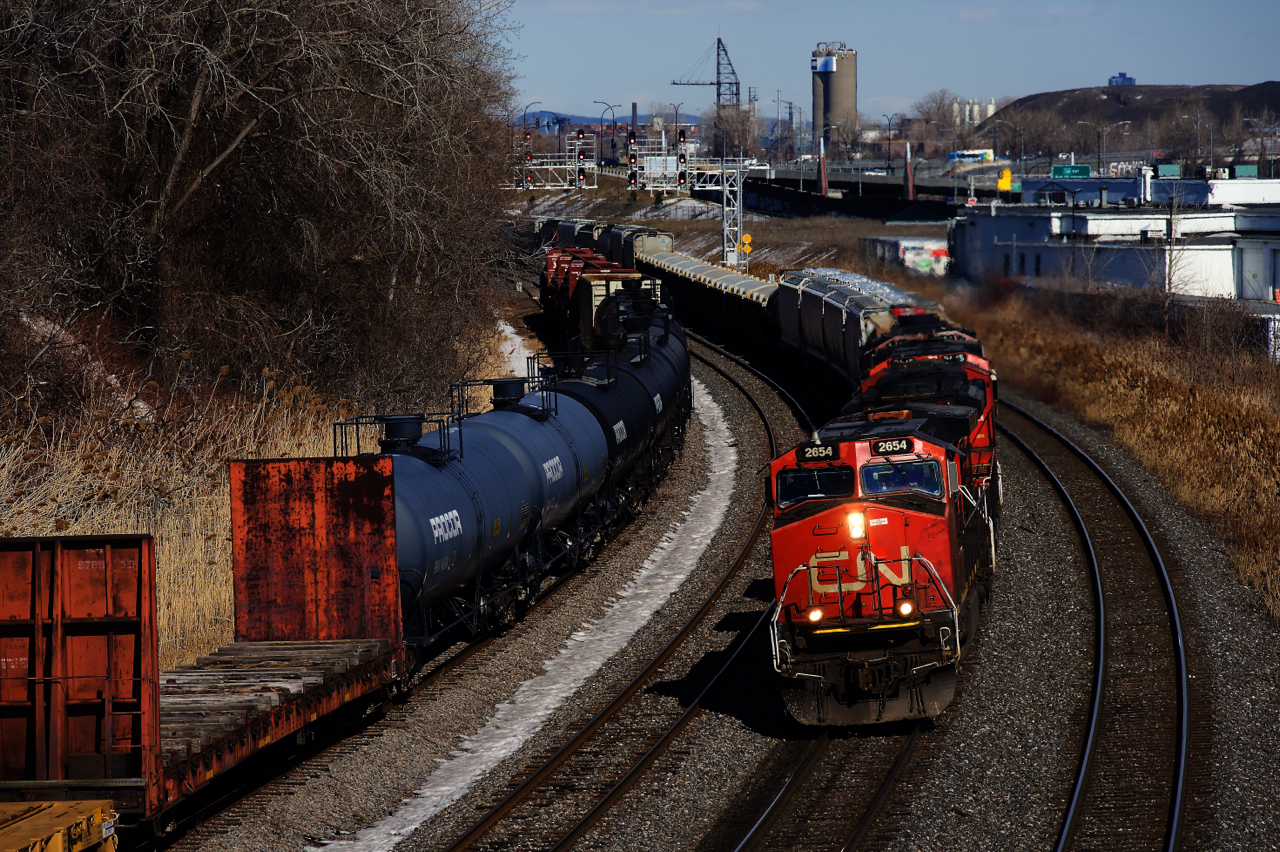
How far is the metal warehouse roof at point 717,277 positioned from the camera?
50844 mm

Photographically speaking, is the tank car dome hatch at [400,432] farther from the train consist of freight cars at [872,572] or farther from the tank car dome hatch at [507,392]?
the train consist of freight cars at [872,572]

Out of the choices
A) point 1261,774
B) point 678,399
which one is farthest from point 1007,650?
point 678,399

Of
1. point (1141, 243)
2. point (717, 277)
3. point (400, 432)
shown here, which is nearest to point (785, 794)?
point (400, 432)

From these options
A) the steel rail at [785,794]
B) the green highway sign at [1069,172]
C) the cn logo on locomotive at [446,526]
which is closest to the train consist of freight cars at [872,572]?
the steel rail at [785,794]

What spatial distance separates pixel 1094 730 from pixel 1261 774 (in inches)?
71.1

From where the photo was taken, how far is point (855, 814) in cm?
1188

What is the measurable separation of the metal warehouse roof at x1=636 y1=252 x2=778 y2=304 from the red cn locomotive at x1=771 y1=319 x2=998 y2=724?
33558 millimetres

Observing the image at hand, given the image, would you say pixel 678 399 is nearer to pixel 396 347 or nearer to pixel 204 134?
pixel 396 347

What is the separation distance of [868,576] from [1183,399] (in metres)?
22.8

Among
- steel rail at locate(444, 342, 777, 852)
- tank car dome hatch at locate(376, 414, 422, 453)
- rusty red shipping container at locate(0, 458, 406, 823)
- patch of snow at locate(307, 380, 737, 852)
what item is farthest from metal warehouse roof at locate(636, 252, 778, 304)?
rusty red shipping container at locate(0, 458, 406, 823)

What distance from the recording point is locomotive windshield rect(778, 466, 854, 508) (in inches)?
557

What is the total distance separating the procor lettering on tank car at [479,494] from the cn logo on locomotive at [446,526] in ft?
0.05

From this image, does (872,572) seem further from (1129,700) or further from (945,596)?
(1129,700)

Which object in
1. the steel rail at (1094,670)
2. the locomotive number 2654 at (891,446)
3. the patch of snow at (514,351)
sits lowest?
the steel rail at (1094,670)
